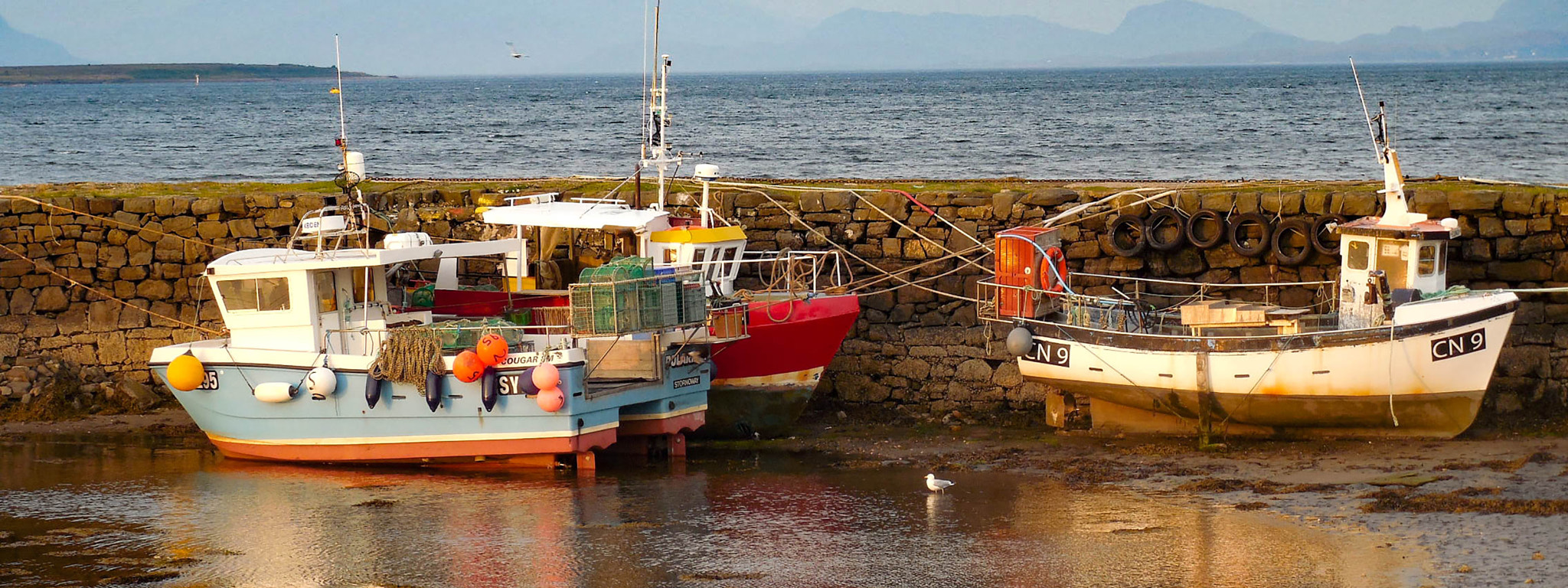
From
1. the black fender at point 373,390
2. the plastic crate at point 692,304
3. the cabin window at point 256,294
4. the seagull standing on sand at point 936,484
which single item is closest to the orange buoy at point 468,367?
the black fender at point 373,390

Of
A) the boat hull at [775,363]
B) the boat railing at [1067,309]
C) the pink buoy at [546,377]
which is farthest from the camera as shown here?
the boat hull at [775,363]

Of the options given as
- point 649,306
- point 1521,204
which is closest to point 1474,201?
point 1521,204

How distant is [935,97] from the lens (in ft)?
301

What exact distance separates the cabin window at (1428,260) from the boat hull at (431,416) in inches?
246

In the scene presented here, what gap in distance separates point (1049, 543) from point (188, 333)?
10.4 m

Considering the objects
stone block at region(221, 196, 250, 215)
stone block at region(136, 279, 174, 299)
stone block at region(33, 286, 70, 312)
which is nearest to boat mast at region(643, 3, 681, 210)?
stone block at region(221, 196, 250, 215)

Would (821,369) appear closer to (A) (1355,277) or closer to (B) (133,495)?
(A) (1355,277)

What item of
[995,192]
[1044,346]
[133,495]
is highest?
[995,192]

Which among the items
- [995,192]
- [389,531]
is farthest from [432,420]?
[995,192]

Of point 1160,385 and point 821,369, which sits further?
point 821,369

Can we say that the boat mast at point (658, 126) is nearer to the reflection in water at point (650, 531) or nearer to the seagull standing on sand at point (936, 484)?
the reflection in water at point (650, 531)

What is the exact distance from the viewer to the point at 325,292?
44.2ft

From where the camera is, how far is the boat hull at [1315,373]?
12484 mm

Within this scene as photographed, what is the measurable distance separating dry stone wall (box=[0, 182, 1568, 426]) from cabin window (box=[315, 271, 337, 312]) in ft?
6.83
